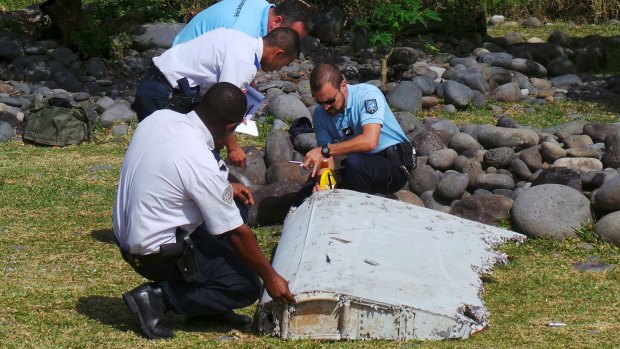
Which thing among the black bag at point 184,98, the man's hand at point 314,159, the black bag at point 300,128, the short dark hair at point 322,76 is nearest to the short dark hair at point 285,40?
the black bag at point 184,98

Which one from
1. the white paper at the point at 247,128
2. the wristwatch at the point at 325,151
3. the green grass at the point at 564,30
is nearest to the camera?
the white paper at the point at 247,128

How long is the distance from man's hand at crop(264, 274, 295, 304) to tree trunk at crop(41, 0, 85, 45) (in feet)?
35.2

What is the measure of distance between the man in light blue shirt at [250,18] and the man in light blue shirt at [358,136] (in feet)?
1.23

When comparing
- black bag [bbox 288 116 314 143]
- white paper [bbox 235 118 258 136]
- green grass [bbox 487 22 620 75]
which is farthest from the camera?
green grass [bbox 487 22 620 75]

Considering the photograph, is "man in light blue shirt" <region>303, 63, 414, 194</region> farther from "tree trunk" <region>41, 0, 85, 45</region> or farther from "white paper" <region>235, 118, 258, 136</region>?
"tree trunk" <region>41, 0, 85, 45</region>

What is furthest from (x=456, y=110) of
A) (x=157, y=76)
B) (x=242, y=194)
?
(x=242, y=194)

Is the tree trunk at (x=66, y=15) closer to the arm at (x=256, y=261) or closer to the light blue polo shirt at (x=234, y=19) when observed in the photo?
the light blue polo shirt at (x=234, y=19)

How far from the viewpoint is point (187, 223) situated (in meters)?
5.20

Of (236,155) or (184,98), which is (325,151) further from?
(184,98)

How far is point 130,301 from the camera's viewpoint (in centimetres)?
534

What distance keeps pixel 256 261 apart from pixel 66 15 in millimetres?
10888

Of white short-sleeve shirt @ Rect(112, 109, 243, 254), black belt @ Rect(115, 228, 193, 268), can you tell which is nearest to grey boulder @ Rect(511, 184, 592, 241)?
white short-sleeve shirt @ Rect(112, 109, 243, 254)

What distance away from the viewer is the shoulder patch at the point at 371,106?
7359 millimetres

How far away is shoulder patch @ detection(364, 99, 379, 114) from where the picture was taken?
736 centimetres
